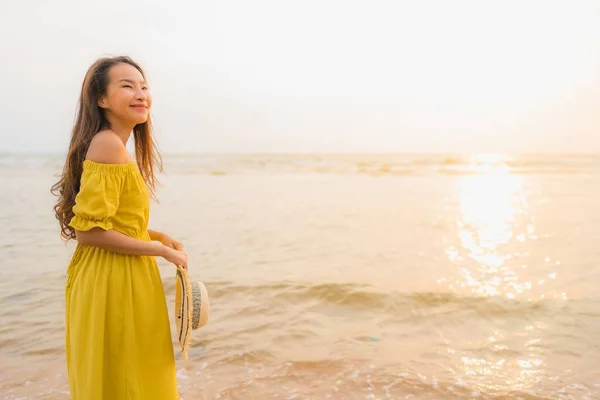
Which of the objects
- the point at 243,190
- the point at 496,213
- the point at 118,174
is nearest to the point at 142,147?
the point at 118,174

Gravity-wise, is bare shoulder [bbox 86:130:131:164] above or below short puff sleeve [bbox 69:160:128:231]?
above

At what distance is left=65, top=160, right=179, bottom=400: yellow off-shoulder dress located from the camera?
7.36 feet

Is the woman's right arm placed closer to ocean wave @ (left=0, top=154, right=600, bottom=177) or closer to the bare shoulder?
the bare shoulder

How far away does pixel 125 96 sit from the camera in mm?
2334

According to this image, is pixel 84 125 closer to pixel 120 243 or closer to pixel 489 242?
pixel 120 243

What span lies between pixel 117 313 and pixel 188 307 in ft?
0.97

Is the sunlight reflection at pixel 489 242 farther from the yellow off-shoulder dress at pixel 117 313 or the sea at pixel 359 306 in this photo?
the yellow off-shoulder dress at pixel 117 313

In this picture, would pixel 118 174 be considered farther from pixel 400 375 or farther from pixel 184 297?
pixel 400 375

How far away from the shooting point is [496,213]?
40.2 feet

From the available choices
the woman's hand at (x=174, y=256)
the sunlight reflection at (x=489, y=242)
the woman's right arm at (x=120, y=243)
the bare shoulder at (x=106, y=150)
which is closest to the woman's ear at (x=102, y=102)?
the bare shoulder at (x=106, y=150)

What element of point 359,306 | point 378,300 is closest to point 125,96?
point 359,306

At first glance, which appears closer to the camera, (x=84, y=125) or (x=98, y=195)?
(x=98, y=195)

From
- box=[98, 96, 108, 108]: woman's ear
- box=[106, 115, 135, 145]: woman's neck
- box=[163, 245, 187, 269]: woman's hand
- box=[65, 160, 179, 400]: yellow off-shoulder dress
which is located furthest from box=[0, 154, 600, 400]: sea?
box=[98, 96, 108, 108]: woman's ear

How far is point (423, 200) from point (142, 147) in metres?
12.7
